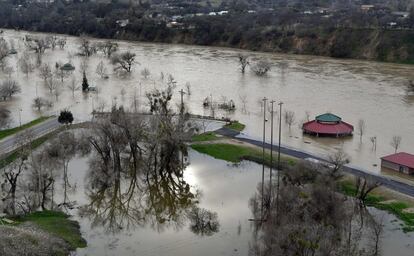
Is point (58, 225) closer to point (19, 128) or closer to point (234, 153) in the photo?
point (234, 153)

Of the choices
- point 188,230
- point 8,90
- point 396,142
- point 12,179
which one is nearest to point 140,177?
point 12,179

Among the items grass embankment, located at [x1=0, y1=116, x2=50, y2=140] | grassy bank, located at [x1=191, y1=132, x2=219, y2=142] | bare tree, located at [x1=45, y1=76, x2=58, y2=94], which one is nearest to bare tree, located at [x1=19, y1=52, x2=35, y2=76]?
bare tree, located at [x1=45, y1=76, x2=58, y2=94]

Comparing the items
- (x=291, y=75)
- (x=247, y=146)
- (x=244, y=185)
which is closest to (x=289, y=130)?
(x=247, y=146)

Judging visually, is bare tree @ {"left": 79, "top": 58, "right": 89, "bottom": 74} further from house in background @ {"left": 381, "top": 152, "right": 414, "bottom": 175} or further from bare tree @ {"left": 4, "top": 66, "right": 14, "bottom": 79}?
house in background @ {"left": 381, "top": 152, "right": 414, "bottom": 175}

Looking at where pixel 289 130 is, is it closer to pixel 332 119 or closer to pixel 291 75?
pixel 332 119

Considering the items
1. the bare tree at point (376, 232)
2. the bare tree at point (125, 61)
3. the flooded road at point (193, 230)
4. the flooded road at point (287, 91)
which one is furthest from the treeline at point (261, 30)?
the bare tree at point (376, 232)

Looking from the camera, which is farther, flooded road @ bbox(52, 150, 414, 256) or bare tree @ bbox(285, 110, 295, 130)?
bare tree @ bbox(285, 110, 295, 130)
